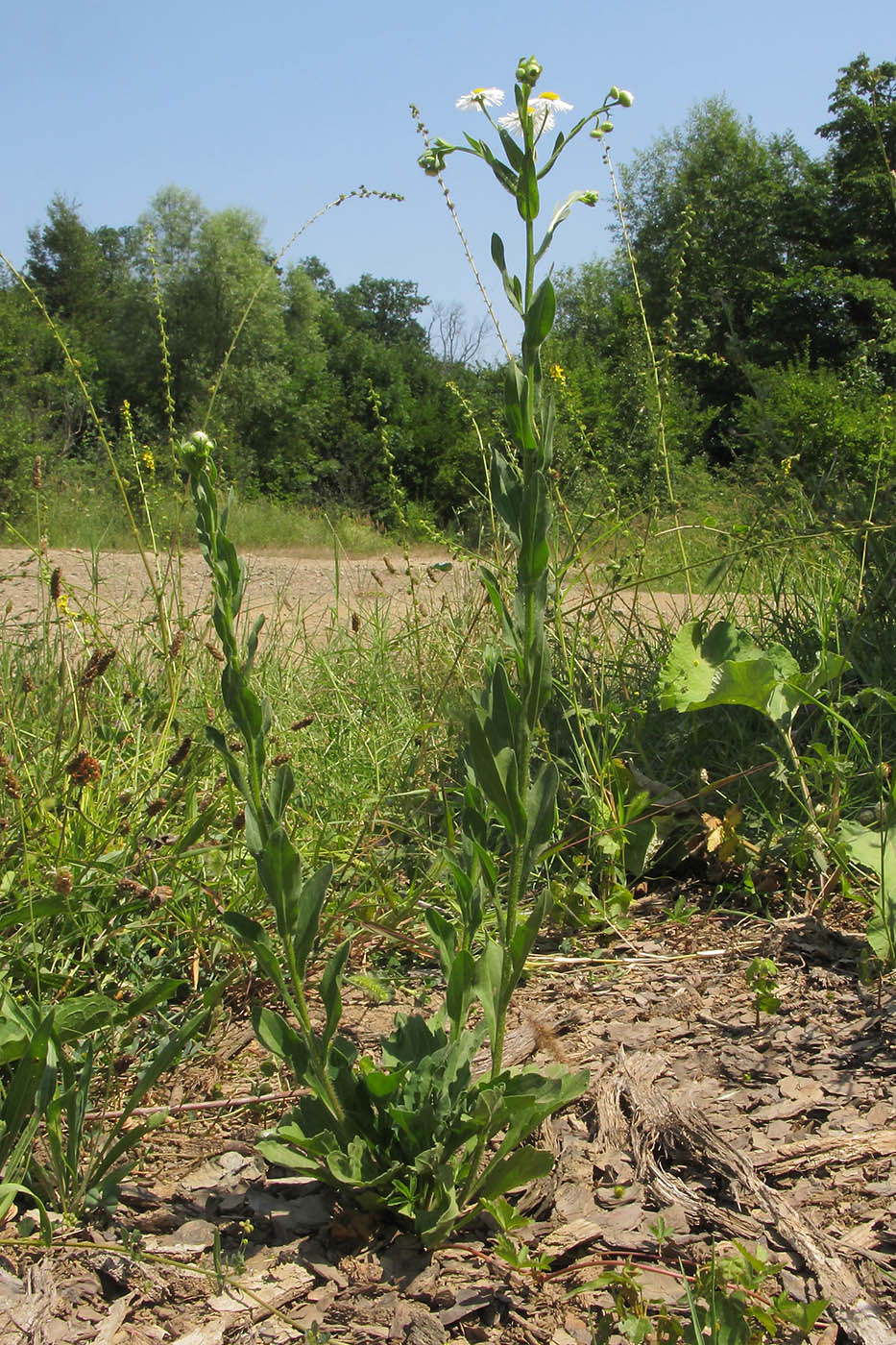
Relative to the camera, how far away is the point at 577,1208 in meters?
1.43

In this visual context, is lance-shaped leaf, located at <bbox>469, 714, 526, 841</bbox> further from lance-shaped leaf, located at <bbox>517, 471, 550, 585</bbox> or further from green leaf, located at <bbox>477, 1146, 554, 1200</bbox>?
green leaf, located at <bbox>477, 1146, 554, 1200</bbox>

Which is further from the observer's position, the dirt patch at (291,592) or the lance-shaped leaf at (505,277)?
the dirt patch at (291,592)

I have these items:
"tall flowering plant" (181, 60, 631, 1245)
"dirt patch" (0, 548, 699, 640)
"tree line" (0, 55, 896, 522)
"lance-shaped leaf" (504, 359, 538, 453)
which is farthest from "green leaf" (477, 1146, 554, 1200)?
"tree line" (0, 55, 896, 522)

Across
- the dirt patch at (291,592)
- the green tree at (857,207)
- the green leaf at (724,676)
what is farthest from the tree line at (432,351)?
the green leaf at (724,676)

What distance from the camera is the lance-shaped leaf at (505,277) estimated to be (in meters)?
1.20

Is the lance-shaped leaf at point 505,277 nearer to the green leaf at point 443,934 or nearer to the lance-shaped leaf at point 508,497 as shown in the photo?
the lance-shaped leaf at point 508,497

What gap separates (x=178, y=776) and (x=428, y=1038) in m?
1.07

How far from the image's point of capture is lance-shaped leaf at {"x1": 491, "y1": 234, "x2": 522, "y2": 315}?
1.20 metres

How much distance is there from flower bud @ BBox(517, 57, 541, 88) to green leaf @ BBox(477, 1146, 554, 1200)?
1334mm

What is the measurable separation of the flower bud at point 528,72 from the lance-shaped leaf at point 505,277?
0.19m

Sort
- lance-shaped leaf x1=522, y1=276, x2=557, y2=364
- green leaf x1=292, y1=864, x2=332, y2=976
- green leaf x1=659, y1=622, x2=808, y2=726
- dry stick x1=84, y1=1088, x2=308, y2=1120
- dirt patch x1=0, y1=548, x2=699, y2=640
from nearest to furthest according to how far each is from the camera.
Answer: lance-shaped leaf x1=522, y1=276, x2=557, y2=364, green leaf x1=292, y1=864, x2=332, y2=976, dry stick x1=84, y1=1088, x2=308, y2=1120, green leaf x1=659, y1=622, x2=808, y2=726, dirt patch x1=0, y1=548, x2=699, y2=640

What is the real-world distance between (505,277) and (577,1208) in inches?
50.3

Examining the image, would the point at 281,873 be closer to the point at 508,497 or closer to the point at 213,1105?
the point at 508,497

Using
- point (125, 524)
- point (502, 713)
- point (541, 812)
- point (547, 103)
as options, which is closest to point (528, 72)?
point (547, 103)
